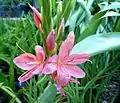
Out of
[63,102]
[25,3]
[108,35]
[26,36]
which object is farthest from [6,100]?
[25,3]

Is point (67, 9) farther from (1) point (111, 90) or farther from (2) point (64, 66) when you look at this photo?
(1) point (111, 90)

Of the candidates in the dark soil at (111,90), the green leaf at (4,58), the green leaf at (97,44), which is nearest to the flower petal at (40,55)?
the green leaf at (97,44)

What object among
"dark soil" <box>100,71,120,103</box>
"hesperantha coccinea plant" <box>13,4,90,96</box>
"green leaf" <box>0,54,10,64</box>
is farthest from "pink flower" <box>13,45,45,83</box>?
"green leaf" <box>0,54,10,64</box>

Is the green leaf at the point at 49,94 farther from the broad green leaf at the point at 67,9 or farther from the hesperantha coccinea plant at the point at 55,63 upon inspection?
the broad green leaf at the point at 67,9

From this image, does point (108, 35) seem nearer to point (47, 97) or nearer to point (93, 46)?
point (93, 46)

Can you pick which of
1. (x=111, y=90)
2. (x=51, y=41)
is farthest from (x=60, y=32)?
(x=111, y=90)

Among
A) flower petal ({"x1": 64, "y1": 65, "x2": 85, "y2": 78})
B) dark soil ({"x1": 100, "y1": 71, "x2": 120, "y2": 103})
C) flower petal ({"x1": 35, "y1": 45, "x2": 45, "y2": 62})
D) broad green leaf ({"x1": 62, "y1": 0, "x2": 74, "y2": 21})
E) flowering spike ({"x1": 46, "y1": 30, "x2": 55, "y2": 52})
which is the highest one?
broad green leaf ({"x1": 62, "y1": 0, "x2": 74, "y2": 21})

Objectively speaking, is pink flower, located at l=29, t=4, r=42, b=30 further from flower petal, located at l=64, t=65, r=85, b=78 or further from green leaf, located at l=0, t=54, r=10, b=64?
green leaf, located at l=0, t=54, r=10, b=64
